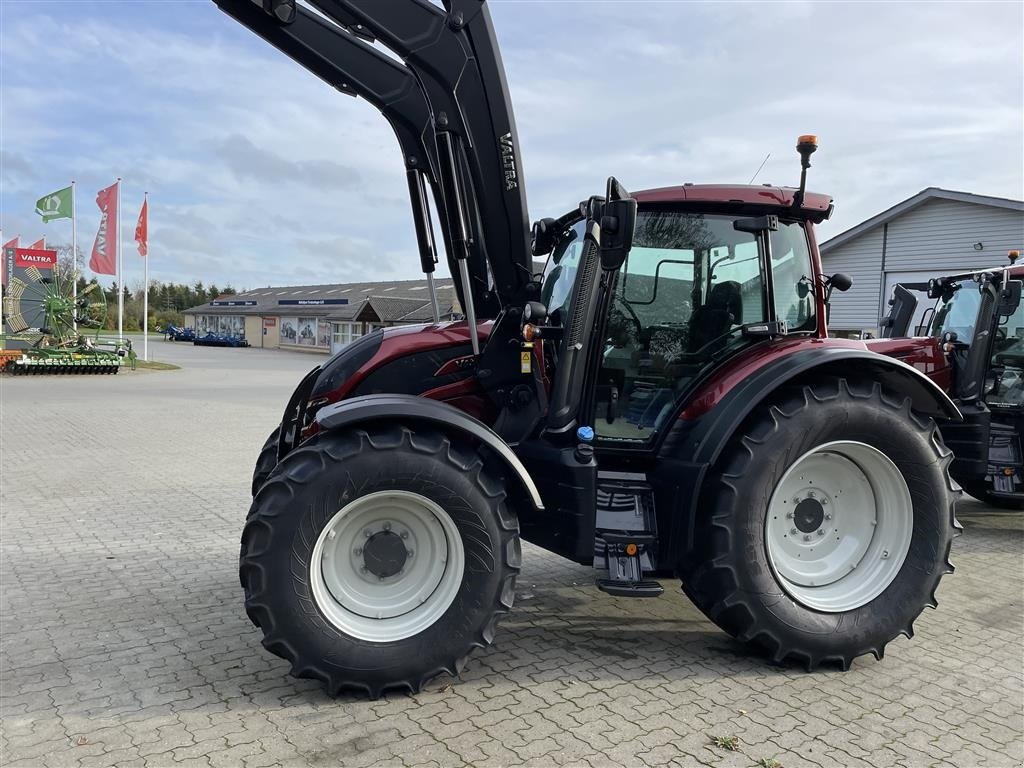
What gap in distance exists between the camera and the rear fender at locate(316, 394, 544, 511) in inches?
132

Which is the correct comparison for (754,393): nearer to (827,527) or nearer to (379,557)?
(827,527)

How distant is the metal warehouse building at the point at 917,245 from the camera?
1752 cm

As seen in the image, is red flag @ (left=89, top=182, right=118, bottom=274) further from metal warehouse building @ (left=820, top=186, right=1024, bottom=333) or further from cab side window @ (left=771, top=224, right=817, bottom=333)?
cab side window @ (left=771, top=224, right=817, bottom=333)

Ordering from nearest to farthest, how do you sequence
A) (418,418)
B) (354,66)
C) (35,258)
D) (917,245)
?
(418,418)
(354,66)
(917,245)
(35,258)

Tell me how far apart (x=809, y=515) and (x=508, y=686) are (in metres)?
1.83

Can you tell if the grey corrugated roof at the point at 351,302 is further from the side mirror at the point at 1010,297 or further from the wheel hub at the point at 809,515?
the wheel hub at the point at 809,515

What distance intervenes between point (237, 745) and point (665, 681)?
77.5 inches

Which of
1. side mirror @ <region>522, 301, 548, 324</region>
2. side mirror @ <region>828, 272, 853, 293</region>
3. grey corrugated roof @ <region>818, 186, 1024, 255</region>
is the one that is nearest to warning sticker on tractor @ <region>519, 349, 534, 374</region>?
side mirror @ <region>522, 301, 548, 324</region>

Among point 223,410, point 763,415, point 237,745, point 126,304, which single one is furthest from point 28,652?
A: point 126,304

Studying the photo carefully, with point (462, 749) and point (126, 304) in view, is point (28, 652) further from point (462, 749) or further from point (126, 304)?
point (126, 304)

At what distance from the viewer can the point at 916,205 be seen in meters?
18.8

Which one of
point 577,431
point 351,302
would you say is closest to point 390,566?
point 577,431

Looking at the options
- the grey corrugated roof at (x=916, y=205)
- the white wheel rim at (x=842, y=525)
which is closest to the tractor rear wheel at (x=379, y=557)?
the white wheel rim at (x=842, y=525)

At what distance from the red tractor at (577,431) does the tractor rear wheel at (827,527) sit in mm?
12
